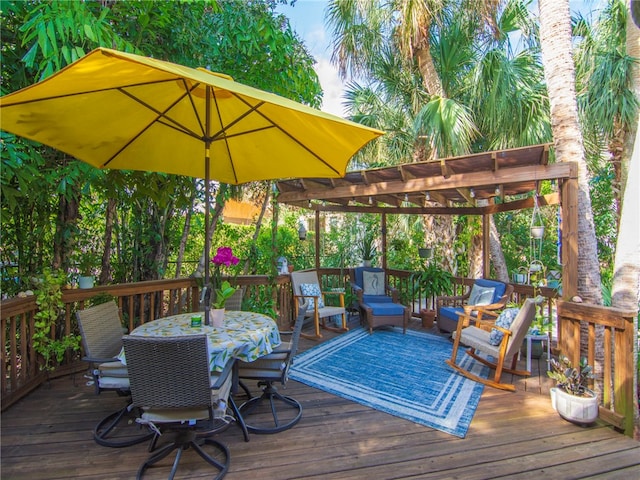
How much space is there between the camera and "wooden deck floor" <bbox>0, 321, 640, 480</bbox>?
6.71 feet

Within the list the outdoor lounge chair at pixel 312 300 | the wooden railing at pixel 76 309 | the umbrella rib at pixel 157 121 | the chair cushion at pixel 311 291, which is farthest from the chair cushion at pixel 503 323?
the umbrella rib at pixel 157 121

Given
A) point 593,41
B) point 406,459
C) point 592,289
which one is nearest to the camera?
point 406,459

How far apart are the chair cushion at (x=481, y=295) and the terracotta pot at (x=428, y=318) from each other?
26.7 inches

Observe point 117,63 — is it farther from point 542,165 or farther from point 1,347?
point 542,165

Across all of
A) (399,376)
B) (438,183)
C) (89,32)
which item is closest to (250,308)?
(399,376)

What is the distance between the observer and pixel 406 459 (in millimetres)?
2168

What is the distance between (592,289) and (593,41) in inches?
173

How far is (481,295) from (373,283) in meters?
1.76

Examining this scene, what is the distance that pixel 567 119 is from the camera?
3.65m

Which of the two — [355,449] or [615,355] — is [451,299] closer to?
[615,355]

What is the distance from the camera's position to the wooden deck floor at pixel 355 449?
2.04 metres

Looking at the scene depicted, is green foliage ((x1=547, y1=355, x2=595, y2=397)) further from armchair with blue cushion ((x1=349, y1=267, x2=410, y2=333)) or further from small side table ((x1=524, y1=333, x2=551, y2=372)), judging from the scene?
armchair with blue cushion ((x1=349, y1=267, x2=410, y2=333))

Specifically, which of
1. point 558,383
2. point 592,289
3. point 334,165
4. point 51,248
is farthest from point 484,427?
point 51,248

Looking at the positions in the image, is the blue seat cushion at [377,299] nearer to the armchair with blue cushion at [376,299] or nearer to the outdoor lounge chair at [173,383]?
the armchair with blue cushion at [376,299]
